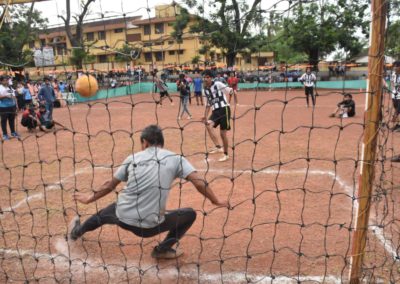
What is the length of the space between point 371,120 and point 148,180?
1.90 meters

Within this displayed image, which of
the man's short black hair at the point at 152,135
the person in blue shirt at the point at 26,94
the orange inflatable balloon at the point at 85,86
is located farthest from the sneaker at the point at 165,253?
the person in blue shirt at the point at 26,94

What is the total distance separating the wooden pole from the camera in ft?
A: 9.39

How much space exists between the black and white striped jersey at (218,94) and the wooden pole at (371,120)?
14.7 ft

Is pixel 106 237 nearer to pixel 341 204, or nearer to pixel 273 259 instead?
pixel 273 259

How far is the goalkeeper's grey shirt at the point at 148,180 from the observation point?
11.5 ft

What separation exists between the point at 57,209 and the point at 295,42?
25423 millimetres

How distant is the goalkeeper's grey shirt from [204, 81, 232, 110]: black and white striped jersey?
400 centimetres

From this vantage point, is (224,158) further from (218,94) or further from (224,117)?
(218,94)

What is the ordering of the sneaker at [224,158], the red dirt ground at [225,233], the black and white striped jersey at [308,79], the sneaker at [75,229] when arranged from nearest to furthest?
the red dirt ground at [225,233], the sneaker at [75,229], the sneaker at [224,158], the black and white striped jersey at [308,79]

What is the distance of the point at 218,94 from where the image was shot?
7.40 meters

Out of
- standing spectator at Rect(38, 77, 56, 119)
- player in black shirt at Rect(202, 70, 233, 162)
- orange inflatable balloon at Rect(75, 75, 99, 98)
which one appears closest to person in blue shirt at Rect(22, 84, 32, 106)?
standing spectator at Rect(38, 77, 56, 119)

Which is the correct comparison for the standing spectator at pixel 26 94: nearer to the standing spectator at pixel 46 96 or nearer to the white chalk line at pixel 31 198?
the standing spectator at pixel 46 96

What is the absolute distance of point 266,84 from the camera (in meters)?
30.5

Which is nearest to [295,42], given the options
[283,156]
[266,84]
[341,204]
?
[266,84]
